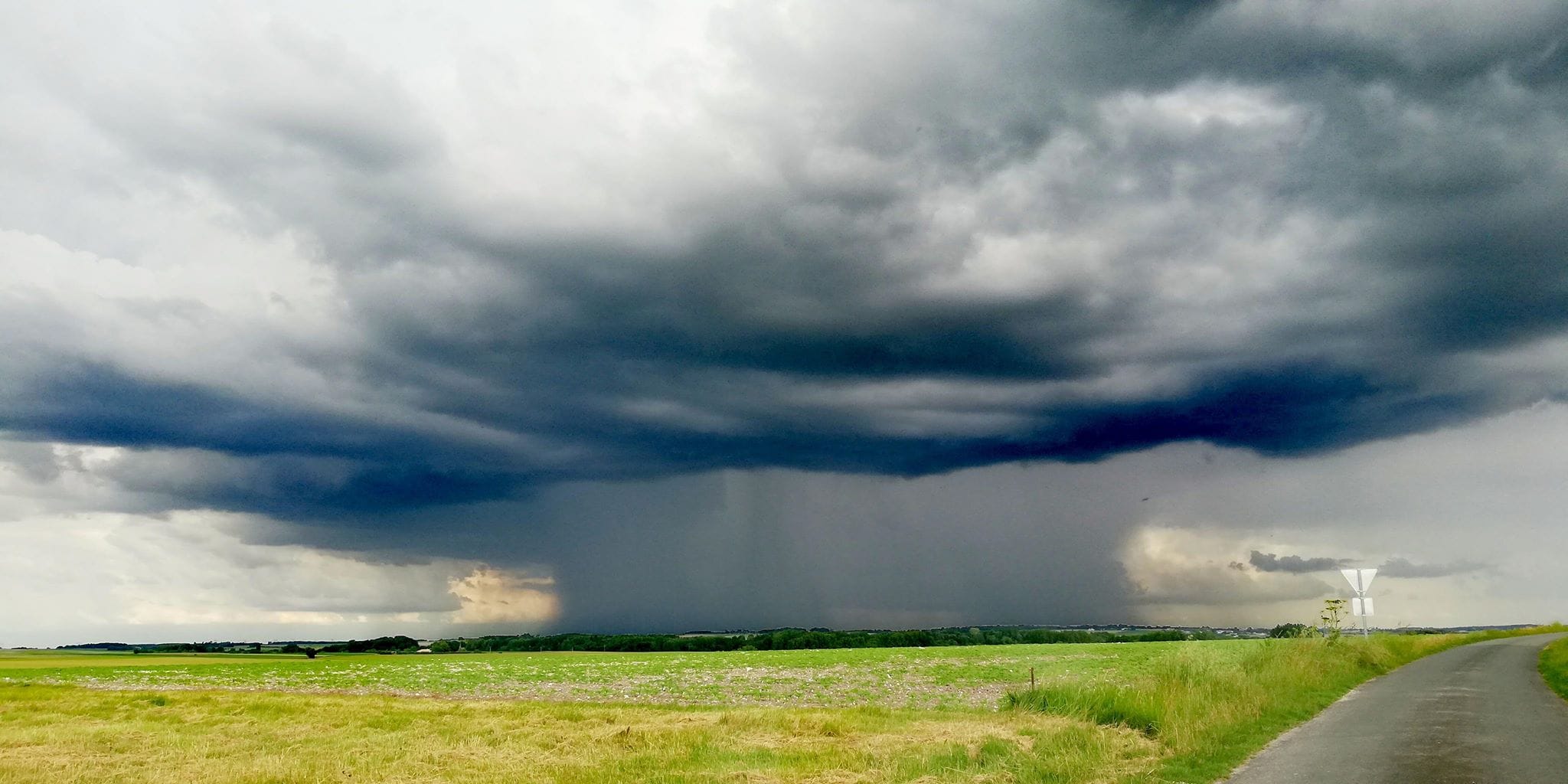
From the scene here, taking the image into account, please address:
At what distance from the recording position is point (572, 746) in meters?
26.8

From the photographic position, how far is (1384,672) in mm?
42875

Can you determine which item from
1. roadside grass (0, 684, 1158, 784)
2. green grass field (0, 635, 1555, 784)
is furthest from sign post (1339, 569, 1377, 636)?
roadside grass (0, 684, 1158, 784)

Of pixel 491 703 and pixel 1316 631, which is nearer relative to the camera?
pixel 491 703

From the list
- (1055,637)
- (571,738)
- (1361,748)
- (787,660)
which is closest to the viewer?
(1361,748)

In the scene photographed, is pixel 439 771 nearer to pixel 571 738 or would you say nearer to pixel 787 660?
pixel 571 738

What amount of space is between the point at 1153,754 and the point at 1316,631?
37474 millimetres

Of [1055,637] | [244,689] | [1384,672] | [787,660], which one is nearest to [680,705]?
[1384,672]

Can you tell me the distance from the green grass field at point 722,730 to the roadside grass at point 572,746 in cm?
10

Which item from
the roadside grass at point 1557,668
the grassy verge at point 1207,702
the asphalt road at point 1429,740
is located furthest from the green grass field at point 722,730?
the roadside grass at point 1557,668

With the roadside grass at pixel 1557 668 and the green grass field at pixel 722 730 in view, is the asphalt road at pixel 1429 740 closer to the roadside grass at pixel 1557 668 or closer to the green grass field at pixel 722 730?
the roadside grass at pixel 1557 668

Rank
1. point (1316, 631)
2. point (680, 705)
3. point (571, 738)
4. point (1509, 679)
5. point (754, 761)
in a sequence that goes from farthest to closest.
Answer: point (1316, 631) < point (680, 705) < point (1509, 679) < point (571, 738) < point (754, 761)

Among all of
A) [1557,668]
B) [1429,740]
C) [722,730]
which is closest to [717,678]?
[722,730]

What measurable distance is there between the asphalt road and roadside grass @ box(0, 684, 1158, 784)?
3147 mm

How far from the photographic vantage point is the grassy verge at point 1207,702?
19.1 meters
